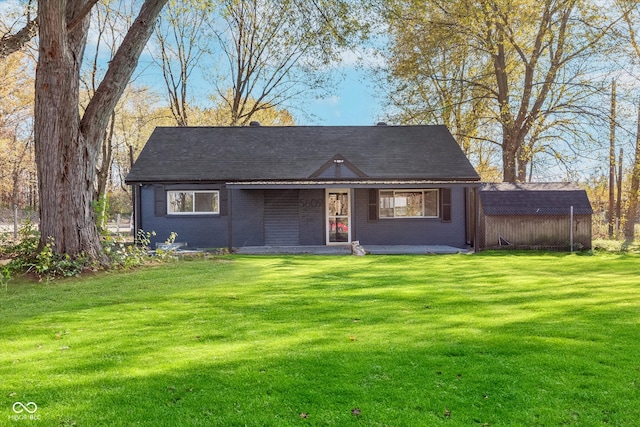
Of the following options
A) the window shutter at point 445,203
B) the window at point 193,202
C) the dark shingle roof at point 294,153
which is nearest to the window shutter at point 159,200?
the window at point 193,202

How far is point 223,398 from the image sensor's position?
10.4 feet

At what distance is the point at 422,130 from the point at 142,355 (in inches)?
683

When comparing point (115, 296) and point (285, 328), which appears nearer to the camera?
point (285, 328)

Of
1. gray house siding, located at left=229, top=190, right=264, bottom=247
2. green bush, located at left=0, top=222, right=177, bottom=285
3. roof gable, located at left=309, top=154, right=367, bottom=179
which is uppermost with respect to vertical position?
roof gable, located at left=309, top=154, right=367, bottom=179

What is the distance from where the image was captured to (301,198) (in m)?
17.3

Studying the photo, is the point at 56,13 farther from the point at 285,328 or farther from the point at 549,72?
the point at 549,72

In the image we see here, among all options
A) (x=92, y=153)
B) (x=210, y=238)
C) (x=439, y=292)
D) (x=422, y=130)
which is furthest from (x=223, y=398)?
(x=422, y=130)

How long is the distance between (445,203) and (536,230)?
325 centimetres

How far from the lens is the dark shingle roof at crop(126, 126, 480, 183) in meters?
17.0

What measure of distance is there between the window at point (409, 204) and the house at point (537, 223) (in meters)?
1.82

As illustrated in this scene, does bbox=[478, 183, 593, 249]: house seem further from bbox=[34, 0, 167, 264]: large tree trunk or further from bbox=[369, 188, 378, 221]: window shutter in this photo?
bbox=[34, 0, 167, 264]: large tree trunk

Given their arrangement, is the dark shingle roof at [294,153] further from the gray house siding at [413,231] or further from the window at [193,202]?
the gray house siding at [413,231]

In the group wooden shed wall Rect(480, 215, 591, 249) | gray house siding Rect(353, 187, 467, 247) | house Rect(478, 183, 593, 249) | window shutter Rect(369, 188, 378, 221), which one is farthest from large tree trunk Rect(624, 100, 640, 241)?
window shutter Rect(369, 188, 378, 221)

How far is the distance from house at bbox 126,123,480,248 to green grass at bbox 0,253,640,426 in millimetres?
9154
